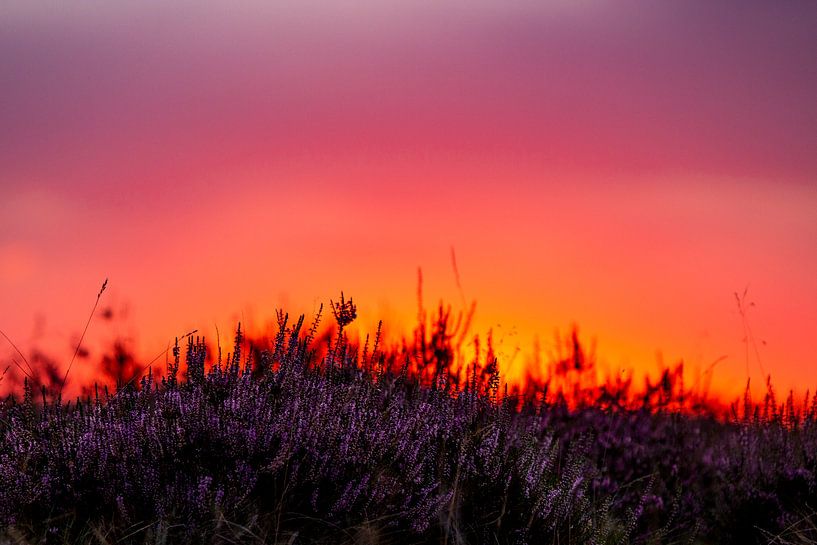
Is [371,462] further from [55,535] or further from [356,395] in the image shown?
[55,535]

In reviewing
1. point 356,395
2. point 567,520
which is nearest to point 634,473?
point 567,520

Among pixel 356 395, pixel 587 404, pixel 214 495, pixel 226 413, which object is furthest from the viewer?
pixel 587 404

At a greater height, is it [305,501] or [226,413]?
[226,413]

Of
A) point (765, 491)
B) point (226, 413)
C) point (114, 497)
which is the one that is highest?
point (226, 413)

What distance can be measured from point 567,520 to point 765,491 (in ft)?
9.95

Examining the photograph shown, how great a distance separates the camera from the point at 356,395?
3.83 m

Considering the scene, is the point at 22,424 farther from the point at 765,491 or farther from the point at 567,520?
the point at 765,491

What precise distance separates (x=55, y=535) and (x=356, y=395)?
3.98ft

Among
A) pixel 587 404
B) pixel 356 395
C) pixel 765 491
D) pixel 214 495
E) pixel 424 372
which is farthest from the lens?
pixel 587 404

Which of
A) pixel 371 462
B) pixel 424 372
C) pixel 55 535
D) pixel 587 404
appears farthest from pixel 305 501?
pixel 587 404

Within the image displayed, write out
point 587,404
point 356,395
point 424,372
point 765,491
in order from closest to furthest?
point 356,395 < point 424,372 < point 765,491 < point 587,404

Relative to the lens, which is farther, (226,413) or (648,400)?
(648,400)

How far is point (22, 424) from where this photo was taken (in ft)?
12.6

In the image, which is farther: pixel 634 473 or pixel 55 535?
pixel 634 473
